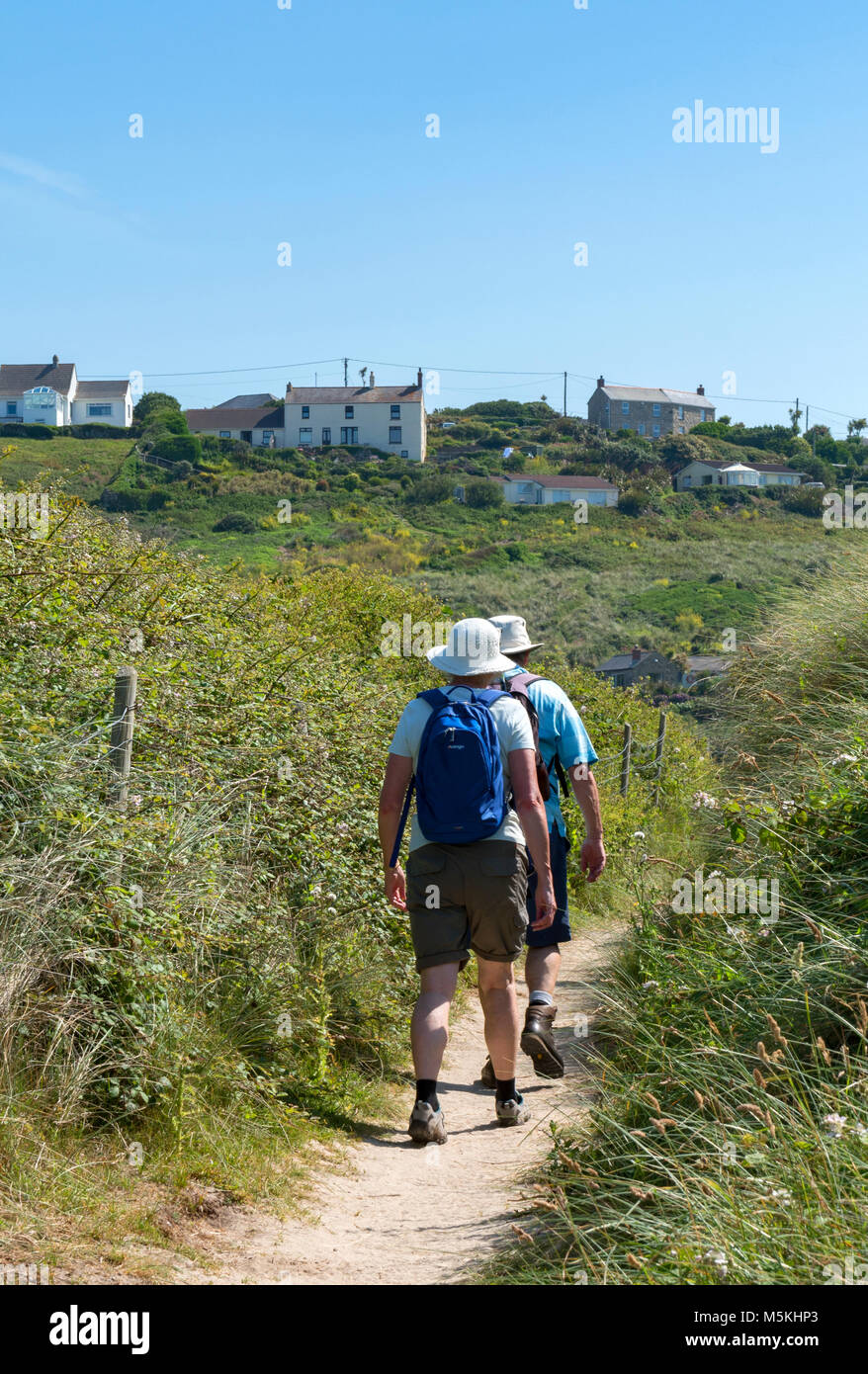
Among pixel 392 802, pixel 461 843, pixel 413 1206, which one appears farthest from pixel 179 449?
pixel 413 1206

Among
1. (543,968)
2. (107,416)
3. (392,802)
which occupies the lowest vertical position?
(543,968)

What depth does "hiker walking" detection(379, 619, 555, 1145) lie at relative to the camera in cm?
441

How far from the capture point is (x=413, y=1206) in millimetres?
4004

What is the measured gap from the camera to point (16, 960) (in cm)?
371

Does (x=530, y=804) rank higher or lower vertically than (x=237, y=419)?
lower

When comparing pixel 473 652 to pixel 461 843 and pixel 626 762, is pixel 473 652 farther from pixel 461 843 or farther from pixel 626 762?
pixel 626 762

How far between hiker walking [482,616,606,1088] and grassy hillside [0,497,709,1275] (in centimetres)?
72

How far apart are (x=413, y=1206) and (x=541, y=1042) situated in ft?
3.86

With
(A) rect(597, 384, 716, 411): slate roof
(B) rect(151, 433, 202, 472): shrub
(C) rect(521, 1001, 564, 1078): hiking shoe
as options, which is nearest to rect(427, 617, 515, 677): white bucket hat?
(C) rect(521, 1001, 564, 1078): hiking shoe

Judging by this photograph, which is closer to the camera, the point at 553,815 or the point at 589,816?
the point at 589,816

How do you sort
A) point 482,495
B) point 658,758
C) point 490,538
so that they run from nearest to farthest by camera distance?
point 658,758
point 490,538
point 482,495

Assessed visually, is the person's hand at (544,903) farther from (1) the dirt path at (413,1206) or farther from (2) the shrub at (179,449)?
(2) the shrub at (179,449)

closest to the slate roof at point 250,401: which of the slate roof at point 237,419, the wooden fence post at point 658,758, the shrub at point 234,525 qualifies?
the slate roof at point 237,419

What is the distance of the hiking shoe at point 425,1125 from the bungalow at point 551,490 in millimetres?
73229
